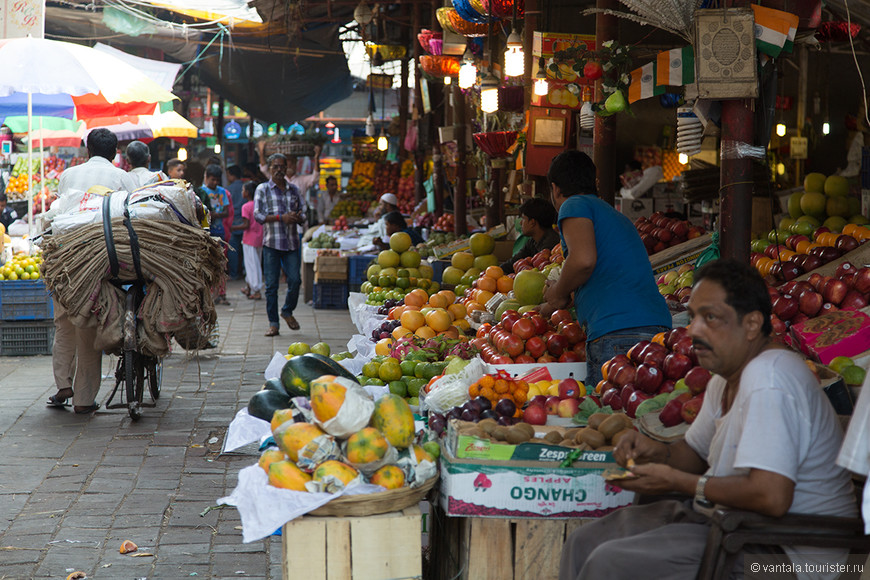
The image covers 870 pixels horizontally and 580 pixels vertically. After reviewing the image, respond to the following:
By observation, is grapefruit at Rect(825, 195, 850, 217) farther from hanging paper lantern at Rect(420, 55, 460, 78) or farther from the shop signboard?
the shop signboard

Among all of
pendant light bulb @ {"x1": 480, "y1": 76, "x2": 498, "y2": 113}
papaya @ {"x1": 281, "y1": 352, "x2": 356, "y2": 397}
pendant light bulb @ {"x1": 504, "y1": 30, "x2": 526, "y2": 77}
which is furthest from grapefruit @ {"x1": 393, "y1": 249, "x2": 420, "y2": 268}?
papaya @ {"x1": 281, "y1": 352, "x2": 356, "y2": 397}

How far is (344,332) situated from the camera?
10.8 metres

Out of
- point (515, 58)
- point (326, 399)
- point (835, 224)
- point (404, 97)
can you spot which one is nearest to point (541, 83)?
point (515, 58)

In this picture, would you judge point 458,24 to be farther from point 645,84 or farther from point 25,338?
point 25,338

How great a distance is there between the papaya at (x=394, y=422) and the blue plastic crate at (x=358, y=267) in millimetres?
9046

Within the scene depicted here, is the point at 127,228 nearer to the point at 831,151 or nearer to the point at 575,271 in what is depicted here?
the point at 575,271

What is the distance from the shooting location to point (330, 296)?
1295cm

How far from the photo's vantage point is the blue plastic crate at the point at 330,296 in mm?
12875

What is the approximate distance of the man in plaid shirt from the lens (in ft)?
32.8

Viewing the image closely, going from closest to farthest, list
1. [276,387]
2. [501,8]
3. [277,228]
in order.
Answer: [276,387] → [501,8] → [277,228]

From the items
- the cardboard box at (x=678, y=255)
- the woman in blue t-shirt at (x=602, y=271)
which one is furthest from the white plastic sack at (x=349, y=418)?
the cardboard box at (x=678, y=255)

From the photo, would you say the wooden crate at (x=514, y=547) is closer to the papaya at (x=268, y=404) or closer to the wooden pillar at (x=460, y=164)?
the papaya at (x=268, y=404)

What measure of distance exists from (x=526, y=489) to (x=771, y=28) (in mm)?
2445

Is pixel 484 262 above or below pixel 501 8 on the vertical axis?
below
